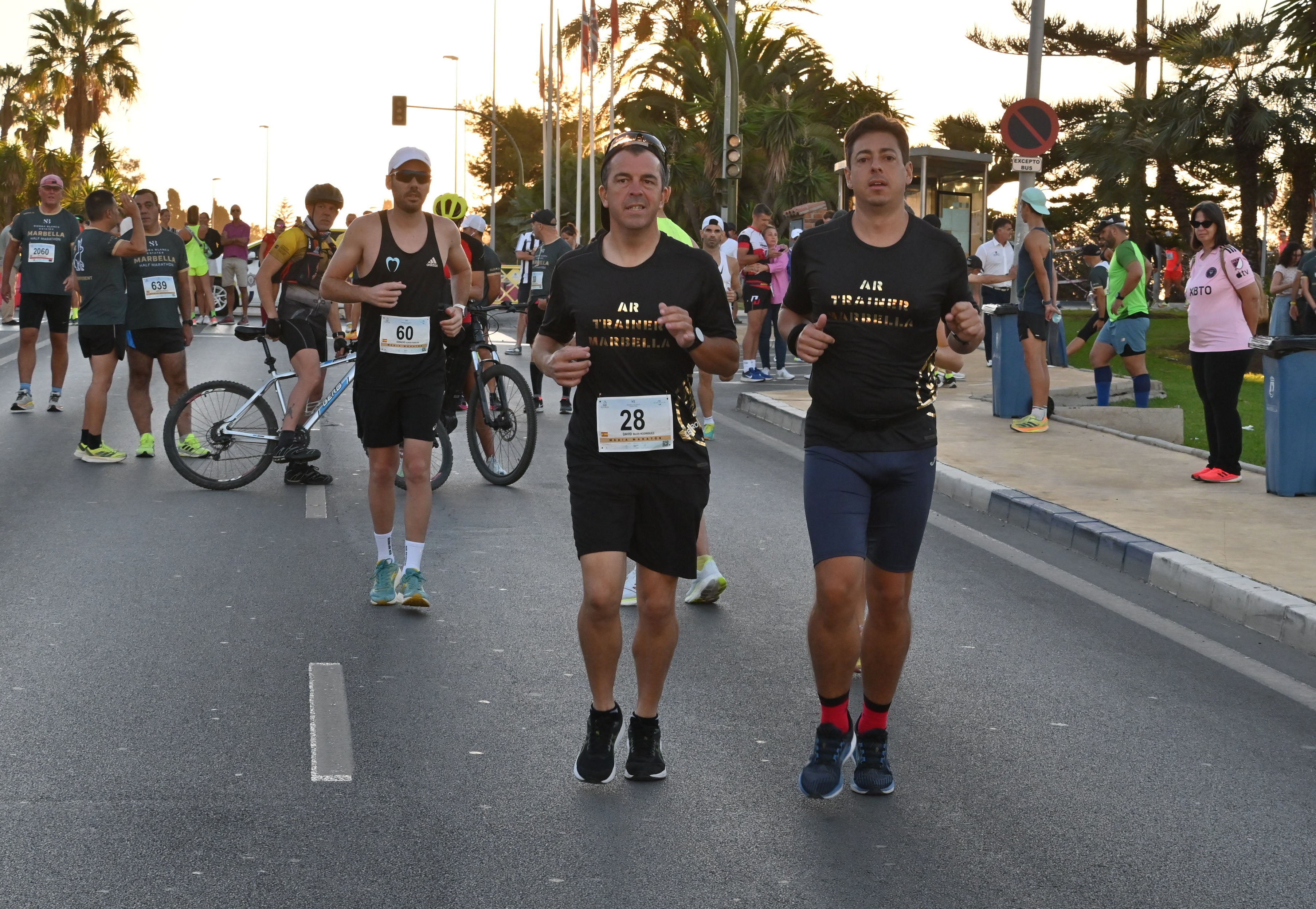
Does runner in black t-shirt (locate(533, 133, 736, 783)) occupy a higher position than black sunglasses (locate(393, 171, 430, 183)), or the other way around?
black sunglasses (locate(393, 171, 430, 183))

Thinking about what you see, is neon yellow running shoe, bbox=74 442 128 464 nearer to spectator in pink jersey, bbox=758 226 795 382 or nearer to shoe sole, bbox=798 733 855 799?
shoe sole, bbox=798 733 855 799

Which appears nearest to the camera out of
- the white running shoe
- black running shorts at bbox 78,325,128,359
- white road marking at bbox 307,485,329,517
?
the white running shoe

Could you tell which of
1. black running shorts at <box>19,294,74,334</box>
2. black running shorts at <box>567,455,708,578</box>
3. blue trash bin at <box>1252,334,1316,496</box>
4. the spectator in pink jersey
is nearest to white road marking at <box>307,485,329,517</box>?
black running shorts at <box>19,294,74,334</box>

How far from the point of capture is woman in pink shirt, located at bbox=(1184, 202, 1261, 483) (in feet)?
32.7

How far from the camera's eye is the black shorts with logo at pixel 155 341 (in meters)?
11.1

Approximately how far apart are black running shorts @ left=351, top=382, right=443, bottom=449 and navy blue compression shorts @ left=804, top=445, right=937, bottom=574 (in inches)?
108

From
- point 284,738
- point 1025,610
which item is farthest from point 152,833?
point 1025,610

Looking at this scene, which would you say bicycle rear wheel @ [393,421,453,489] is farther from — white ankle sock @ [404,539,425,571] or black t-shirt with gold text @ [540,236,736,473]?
black t-shirt with gold text @ [540,236,736,473]

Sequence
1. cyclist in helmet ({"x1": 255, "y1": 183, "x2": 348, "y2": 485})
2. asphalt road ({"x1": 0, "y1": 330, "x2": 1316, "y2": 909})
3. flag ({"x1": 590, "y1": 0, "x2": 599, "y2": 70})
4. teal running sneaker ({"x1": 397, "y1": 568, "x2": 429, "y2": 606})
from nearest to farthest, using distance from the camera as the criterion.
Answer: asphalt road ({"x1": 0, "y1": 330, "x2": 1316, "y2": 909})
teal running sneaker ({"x1": 397, "y1": 568, "x2": 429, "y2": 606})
cyclist in helmet ({"x1": 255, "y1": 183, "x2": 348, "y2": 485})
flag ({"x1": 590, "y1": 0, "x2": 599, "y2": 70})

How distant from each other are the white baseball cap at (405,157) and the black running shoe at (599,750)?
10.4ft

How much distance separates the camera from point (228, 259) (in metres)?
28.5

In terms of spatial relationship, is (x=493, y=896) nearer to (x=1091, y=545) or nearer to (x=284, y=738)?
(x=284, y=738)

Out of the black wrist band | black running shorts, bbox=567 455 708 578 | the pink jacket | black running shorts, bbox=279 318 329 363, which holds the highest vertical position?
the pink jacket

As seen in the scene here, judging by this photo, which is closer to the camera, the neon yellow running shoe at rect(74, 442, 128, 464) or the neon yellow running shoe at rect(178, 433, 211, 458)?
the neon yellow running shoe at rect(178, 433, 211, 458)
